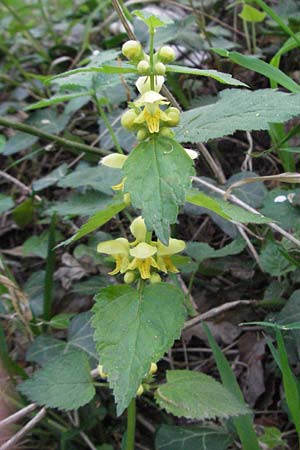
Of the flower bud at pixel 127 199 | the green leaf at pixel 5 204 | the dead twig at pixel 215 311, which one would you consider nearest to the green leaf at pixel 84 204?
the green leaf at pixel 5 204

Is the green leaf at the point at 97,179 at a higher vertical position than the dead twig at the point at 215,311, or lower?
higher

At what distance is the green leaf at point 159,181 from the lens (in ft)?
2.45

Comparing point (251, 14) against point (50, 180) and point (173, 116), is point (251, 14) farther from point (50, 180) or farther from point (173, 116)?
point (173, 116)

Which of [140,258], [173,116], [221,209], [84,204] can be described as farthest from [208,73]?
[84,204]

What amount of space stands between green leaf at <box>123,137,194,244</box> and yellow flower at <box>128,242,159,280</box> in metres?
0.16

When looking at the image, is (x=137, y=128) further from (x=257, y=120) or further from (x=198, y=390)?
(x=198, y=390)

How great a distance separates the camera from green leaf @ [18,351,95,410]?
104 centimetres

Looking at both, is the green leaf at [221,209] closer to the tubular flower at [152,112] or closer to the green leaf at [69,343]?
the tubular flower at [152,112]

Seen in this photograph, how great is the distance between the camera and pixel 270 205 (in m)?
1.31

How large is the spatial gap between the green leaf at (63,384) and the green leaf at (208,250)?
0.38 metres

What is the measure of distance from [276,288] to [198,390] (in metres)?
0.38

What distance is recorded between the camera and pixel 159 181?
30.4 inches

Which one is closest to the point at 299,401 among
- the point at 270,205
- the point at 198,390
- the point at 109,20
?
the point at 198,390

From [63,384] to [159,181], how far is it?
20.1 inches
